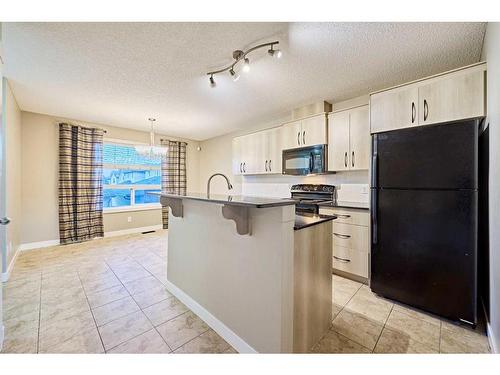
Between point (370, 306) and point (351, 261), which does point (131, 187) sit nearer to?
point (351, 261)

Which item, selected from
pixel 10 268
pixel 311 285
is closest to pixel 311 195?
pixel 311 285

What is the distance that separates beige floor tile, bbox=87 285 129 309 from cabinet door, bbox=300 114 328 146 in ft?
10.2

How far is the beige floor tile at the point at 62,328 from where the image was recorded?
1626 mm

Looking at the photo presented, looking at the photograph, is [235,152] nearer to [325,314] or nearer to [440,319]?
[325,314]

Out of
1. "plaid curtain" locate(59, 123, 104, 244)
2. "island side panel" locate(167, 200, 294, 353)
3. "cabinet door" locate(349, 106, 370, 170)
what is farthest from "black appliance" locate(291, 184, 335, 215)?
"plaid curtain" locate(59, 123, 104, 244)

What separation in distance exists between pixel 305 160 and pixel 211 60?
1.94 metres

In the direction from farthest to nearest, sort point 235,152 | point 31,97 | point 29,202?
point 235,152, point 29,202, point 31,97

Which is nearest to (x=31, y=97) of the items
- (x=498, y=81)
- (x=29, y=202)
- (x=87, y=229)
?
(x=29, y=202)

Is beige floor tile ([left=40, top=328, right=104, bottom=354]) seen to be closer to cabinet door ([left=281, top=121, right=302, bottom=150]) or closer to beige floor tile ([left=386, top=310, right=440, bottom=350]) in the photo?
beige floor tile ([left=386, top=310, right=440, bottom=350])

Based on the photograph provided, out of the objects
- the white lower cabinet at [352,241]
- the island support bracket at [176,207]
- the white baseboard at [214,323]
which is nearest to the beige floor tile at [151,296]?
the white baseboard at [214,323]

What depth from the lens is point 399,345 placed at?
1615 millimetres

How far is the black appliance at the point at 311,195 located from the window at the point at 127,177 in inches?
137

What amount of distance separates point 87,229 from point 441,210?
564cm

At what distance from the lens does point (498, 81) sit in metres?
1.39
